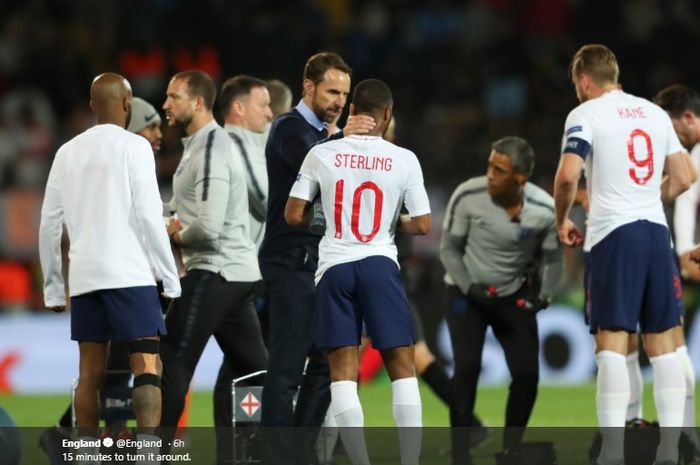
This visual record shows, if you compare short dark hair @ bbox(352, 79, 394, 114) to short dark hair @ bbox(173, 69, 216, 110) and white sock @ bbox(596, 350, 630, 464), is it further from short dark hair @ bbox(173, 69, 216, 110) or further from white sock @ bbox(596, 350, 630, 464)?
white sock @ bbox(596, 350, 630, 464)

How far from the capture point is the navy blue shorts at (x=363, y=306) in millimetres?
7211

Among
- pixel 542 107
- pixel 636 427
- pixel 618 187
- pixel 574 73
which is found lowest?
pixel 636 427

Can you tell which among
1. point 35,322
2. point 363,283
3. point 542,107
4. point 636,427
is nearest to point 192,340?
point 363,283

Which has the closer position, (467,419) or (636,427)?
(636,427)

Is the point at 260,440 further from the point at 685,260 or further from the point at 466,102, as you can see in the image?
the point at 466,102

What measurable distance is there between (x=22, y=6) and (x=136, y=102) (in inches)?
379

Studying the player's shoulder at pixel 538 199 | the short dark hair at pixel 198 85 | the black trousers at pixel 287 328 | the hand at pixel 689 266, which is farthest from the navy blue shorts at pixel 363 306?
the hand at pixel 689 266

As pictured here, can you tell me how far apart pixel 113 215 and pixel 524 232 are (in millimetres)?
2898

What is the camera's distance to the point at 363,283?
7207 mm

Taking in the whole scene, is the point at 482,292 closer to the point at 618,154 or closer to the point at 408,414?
the point at 618,154

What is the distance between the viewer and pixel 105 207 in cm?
709

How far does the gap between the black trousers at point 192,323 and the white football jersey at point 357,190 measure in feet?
3.24

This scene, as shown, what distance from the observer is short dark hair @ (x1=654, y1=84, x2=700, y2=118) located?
29.0 ft

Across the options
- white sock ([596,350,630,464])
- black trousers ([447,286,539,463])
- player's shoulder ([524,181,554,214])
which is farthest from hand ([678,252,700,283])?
white sock ([596,350,630,464])
